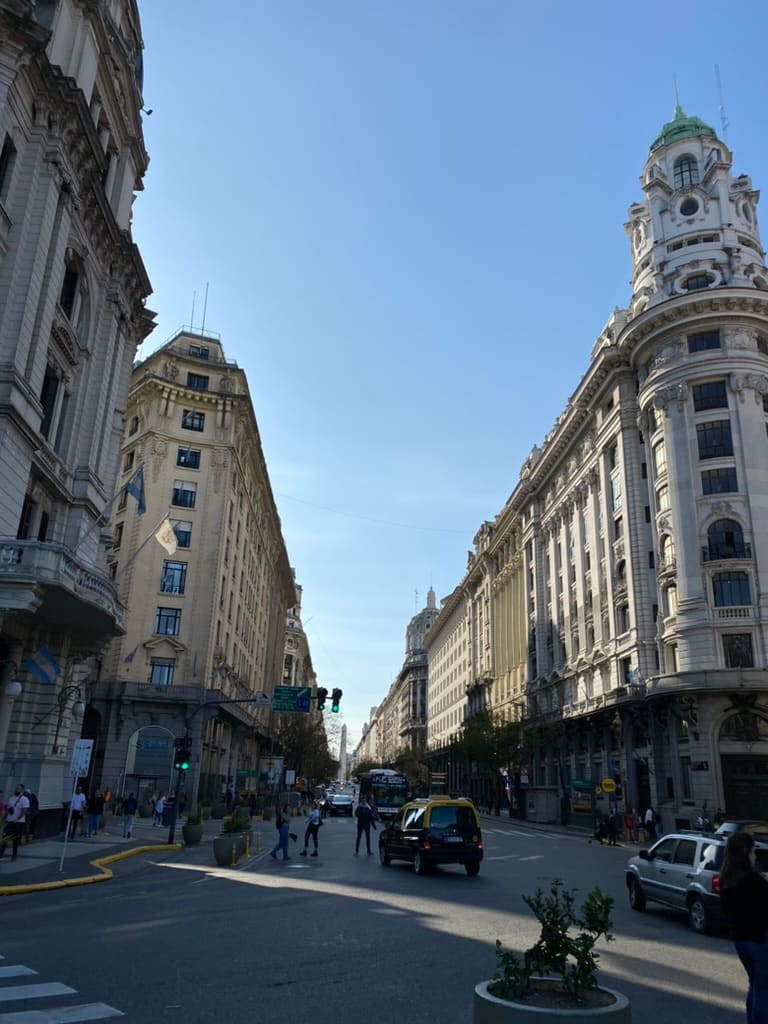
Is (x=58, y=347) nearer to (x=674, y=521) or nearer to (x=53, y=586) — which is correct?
(x=53, y=586)

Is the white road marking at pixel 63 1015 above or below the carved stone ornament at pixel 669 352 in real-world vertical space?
below

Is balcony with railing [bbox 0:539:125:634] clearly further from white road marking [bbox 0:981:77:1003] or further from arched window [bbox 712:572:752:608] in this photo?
arched window [bbox 712:572:752:608]

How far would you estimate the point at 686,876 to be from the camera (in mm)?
13391

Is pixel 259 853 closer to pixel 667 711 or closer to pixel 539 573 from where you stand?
pixel 667 711

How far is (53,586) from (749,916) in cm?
1773

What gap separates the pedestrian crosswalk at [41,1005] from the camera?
717 cm

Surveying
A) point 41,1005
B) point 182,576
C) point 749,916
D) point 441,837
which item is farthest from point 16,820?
point 182,576

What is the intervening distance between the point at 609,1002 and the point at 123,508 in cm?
4770

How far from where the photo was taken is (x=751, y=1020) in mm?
6062

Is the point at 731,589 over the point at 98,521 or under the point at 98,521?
over

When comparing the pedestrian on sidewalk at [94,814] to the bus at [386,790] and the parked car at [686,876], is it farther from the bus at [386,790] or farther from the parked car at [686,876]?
the bus at [386,790]

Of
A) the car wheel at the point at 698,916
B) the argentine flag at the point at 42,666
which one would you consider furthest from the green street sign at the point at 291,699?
the car wheel at the point at 698,916

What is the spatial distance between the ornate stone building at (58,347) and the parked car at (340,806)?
38.1 meters

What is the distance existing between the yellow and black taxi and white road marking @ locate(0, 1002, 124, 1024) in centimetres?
1403
